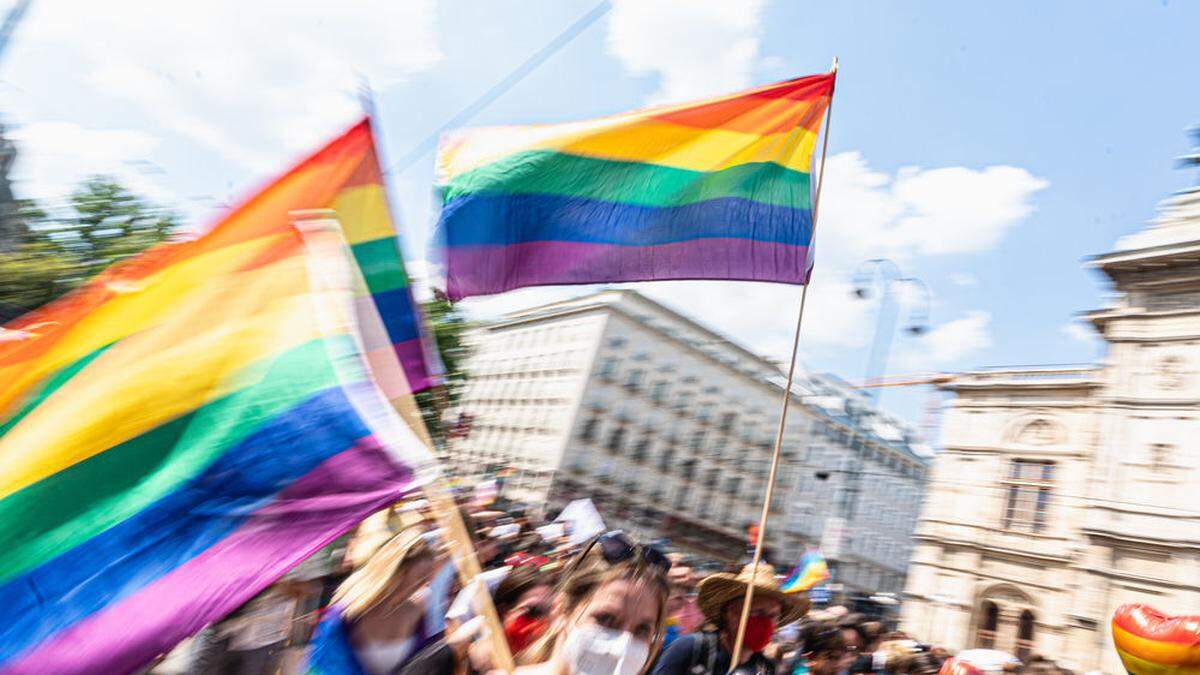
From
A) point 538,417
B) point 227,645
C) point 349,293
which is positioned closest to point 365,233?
point 349,293

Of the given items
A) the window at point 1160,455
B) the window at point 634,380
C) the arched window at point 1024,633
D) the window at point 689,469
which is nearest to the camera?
the window at point 1160,455

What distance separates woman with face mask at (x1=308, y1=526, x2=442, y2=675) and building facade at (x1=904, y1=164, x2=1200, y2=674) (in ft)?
64.9

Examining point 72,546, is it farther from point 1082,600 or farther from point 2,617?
point 1082,600

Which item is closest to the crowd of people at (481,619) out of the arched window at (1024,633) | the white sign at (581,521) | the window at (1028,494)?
the white sign at (581,521)

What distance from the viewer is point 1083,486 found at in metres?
21.9

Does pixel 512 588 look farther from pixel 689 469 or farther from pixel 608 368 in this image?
pixel 689 469

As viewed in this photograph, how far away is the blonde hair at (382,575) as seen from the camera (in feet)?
8.41

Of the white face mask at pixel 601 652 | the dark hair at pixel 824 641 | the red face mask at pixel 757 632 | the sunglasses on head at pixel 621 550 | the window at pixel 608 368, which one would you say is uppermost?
the window at pixel 608 368

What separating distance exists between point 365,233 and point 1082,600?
21.1 metres

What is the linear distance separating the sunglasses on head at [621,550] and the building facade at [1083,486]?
64.0 ft

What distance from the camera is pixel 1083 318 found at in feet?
70.8

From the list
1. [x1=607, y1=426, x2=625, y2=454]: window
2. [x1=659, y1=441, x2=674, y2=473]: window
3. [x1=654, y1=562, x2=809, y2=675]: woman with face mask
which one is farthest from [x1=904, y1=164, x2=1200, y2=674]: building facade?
[x1=659, y1=441, x2=674, y2=473]: window

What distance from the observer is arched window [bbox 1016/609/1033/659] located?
21672 millimetres

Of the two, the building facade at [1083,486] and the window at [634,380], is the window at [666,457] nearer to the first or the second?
the window at [634,380]
